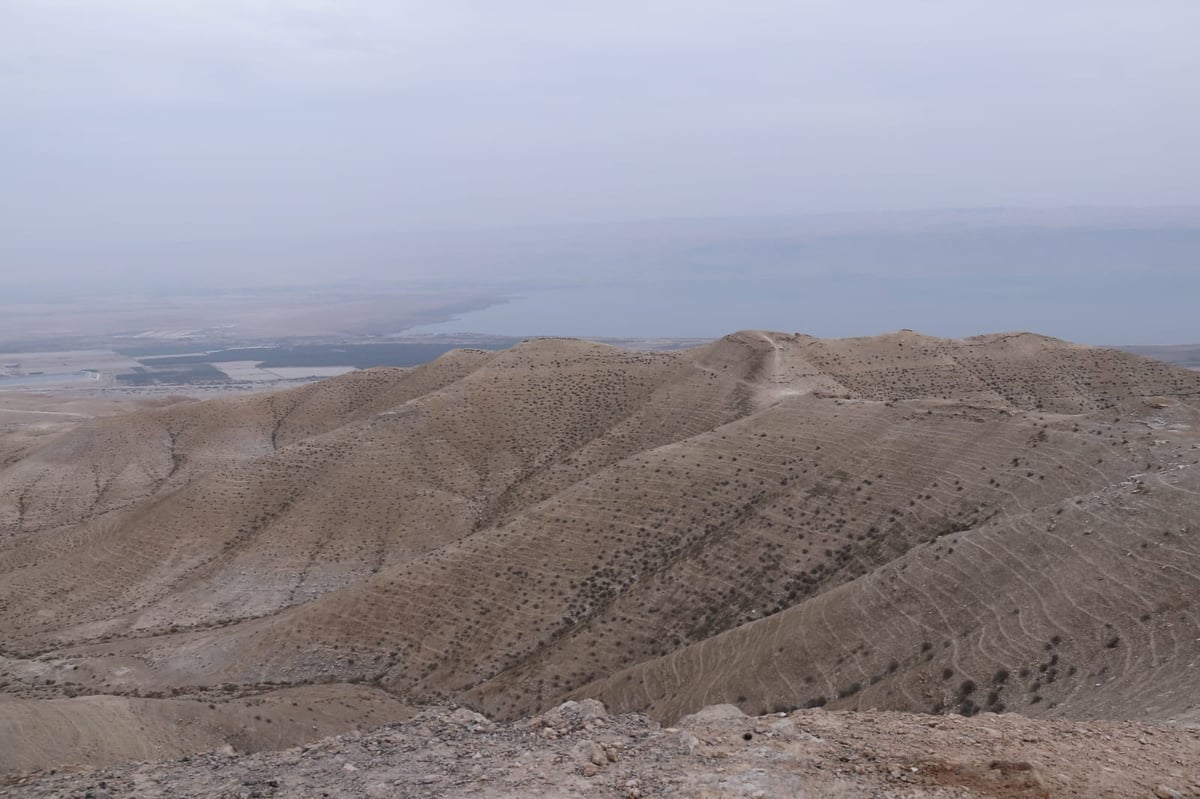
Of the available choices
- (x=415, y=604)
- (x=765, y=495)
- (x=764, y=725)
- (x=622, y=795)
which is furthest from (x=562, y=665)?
(x=622, y=795)

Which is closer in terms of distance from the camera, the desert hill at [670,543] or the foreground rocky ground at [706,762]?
the foreground rocky ground at [706,762]

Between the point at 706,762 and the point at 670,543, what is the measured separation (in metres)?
20.1

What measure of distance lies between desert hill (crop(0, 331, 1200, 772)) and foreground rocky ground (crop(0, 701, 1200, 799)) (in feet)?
9.34

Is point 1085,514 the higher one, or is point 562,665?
point 1085,514

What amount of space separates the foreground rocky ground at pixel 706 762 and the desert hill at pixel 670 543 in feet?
9.34

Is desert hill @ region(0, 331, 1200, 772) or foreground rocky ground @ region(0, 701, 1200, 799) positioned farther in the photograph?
desert hill @ region(0, 331, 1200, 772)

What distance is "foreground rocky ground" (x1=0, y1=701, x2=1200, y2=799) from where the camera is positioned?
9.56 metres

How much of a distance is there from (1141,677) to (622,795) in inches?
393

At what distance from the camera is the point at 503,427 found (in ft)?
174

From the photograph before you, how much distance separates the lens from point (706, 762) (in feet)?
34.5

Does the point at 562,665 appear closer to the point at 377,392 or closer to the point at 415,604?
the point at 415,604

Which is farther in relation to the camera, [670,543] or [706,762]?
[670,543]

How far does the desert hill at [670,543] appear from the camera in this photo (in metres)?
17.8

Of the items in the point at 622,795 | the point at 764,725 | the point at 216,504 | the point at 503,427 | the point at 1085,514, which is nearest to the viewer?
the point at 622,795
